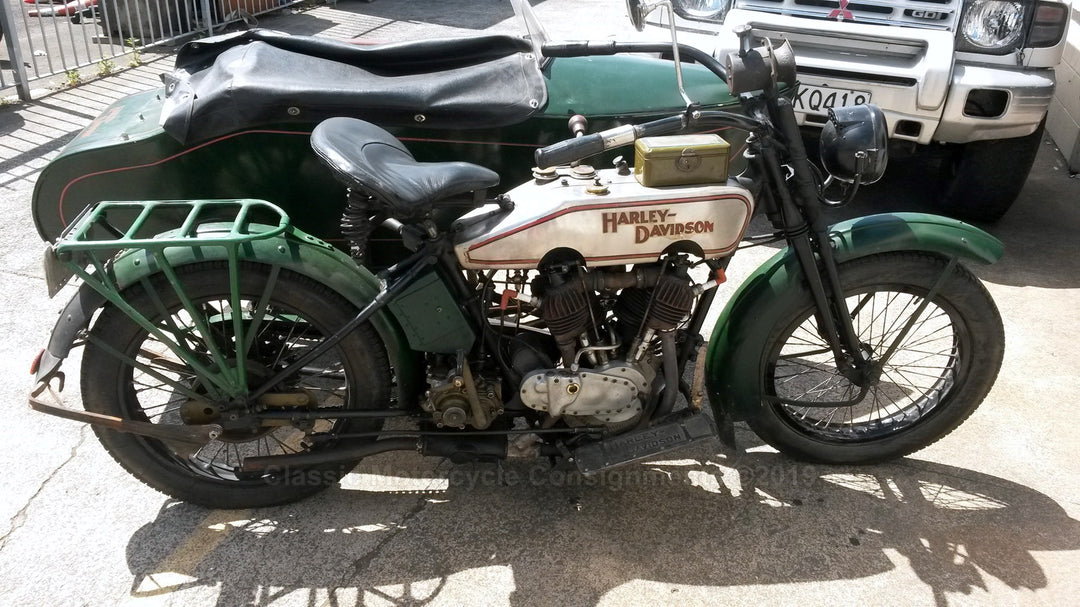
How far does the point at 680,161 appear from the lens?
7.87 feet

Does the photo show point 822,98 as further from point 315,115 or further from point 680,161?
point 315,115

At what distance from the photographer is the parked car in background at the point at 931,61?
4258 mm

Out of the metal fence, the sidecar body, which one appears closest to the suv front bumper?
the sidecar body

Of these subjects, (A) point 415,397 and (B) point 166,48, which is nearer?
(A) point 415,397

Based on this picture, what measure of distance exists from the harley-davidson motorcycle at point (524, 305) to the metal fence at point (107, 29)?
474 centimetres

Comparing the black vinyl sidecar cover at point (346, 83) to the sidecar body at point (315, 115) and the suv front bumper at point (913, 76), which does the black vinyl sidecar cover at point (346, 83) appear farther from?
the suv front bumper at point (913, 76)

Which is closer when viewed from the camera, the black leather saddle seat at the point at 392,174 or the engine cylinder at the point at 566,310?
the black leather saddle seat at the point at 392,174

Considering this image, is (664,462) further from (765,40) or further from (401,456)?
(765,40)

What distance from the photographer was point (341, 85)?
121 inches

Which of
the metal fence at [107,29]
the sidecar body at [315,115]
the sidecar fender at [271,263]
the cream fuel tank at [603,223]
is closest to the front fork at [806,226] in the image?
the cream fuel tank at [603,223]

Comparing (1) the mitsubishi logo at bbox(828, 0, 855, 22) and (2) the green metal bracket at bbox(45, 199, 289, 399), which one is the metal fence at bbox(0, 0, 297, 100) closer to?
(2) the green metal bracket at bbox(45, 199, 289, 399)

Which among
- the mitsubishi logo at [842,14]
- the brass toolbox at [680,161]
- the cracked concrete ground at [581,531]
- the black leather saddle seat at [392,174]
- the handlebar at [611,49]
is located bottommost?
the cracked concrete ground at [581,531]

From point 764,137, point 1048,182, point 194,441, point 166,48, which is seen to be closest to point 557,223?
point 764,137

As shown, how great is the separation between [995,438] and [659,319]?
157 centimetres
